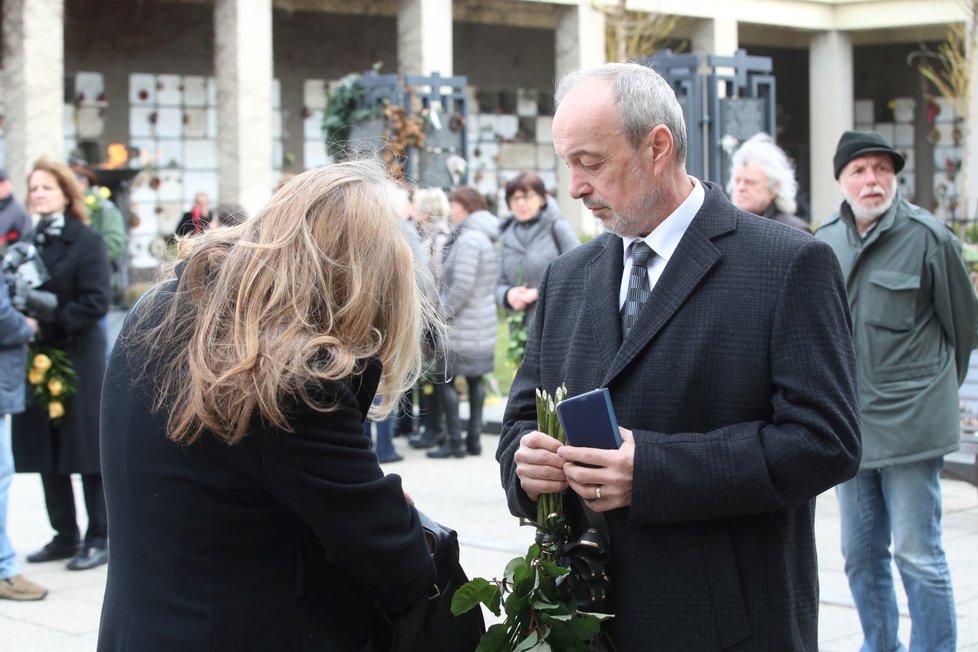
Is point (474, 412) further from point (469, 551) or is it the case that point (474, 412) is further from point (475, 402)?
point (469, 551)

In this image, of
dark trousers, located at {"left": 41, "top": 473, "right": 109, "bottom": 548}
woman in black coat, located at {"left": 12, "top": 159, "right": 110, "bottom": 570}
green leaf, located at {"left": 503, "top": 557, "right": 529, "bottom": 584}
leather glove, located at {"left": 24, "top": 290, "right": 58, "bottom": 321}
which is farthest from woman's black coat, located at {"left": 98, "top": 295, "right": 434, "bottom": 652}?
dark trousers, located at {"left": 41, "top": 473, "right": 109, "bottom": 548}

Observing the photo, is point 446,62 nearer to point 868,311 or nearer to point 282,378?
point 868,311

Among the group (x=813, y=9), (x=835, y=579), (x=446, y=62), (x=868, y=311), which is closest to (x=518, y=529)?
(x=835, y=579)

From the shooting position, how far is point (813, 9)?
29.8m

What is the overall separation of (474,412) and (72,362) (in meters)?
3.84

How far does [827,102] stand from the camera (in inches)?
1201

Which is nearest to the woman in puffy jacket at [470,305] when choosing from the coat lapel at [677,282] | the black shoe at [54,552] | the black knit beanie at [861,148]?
the black shoe at [54,552]

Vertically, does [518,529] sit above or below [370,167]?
below

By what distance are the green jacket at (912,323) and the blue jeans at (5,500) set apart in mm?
3875

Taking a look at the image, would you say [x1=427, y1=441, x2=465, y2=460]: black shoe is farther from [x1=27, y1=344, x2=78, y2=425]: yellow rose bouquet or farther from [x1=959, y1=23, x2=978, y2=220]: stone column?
[x1=959, y1=23, x2=978, y2=220]: stone column

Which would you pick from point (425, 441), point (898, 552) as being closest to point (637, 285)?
point (898, 552)

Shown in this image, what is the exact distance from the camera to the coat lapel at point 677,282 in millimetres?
2484

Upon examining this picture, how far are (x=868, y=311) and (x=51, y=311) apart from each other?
401 centimetres

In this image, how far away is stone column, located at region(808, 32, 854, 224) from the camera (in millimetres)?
30297
